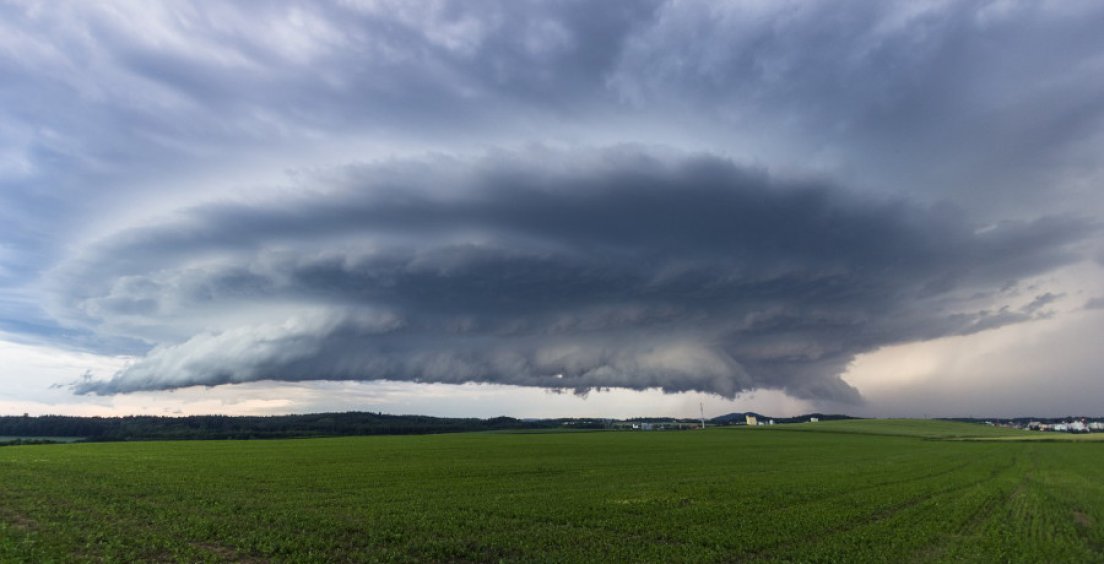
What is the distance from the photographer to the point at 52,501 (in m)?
40.0

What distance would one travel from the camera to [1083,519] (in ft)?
121

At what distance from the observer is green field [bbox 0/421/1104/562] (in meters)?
26.8

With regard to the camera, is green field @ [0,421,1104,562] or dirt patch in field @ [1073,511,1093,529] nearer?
green field @ [0,421,1104,562]

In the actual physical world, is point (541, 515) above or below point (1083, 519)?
above

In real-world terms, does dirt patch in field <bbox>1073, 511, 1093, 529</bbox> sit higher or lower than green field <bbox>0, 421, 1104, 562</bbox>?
lower

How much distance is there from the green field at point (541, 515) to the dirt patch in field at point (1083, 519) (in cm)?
17

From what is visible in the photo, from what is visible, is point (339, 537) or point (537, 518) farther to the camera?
point (537, 518)

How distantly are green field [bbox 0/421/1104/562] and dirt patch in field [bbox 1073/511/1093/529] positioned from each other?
0.17m

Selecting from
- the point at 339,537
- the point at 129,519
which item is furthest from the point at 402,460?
the point at 339,537

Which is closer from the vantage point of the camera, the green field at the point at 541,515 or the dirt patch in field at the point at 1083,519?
the green field at the point at 541,515

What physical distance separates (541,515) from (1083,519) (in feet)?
108

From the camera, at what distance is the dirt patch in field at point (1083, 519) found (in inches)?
1378

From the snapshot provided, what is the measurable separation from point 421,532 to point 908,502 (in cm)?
3342

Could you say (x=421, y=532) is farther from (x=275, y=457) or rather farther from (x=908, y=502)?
(x=275, y=457)
